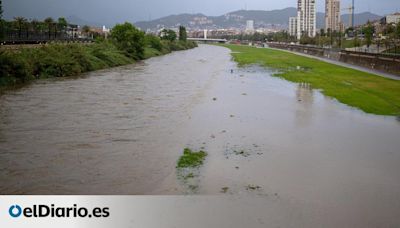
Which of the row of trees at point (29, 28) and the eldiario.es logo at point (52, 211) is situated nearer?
the eldiario.es logo at point (52, 211)

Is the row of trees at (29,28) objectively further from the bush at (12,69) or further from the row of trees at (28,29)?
the bush at (12,69)

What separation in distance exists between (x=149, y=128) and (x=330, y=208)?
26.7 ft

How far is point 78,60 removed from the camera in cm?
4025

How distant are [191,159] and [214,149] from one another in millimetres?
1263

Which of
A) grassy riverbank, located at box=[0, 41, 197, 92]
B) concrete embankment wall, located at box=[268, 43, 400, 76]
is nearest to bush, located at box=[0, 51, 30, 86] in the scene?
grassy riverbank, located at box=[0, 41, 197, 92]

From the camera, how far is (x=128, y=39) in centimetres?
5934

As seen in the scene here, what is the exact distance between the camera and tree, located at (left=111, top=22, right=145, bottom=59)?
59000 mm

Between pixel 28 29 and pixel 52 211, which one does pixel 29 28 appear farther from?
pixel 52 211

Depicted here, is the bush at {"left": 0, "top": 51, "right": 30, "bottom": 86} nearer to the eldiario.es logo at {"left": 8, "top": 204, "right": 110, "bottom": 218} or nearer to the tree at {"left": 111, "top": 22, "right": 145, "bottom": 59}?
the eldiario.es logo at {"left": 8, "top": 204, "right": 110, "bottom": 218}

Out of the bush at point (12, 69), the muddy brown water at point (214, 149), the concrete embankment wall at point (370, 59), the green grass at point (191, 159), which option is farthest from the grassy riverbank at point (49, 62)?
the concrete embankment wall at point (370, 59)

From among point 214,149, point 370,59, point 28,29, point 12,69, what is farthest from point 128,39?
point 214,149

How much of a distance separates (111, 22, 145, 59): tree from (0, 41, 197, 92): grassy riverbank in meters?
5.72

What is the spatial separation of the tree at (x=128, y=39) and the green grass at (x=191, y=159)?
47.7 m

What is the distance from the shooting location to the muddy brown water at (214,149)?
9.14 metres
